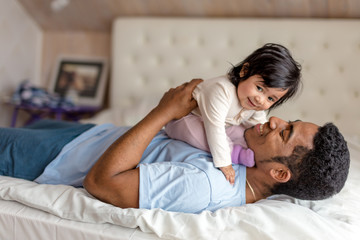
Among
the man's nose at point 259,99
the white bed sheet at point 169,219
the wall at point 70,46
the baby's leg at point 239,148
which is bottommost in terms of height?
the white bed sheet at point 169,219

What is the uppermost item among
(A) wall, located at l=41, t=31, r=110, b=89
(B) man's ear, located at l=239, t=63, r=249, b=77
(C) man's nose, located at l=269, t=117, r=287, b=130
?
(A) wall, located at l=41, t=31, r=110, b=89

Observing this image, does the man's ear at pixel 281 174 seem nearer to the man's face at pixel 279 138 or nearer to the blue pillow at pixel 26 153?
the man's face at pixel 279 138

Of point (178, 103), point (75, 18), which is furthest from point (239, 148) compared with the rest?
point (75, 18)

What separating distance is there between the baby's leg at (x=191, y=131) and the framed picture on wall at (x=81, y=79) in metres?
2.08

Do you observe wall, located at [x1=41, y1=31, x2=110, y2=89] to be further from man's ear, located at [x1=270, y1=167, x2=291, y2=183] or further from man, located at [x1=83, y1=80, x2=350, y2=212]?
man's ear, located at [x1=270, y1=167, x2=291, y2=183]

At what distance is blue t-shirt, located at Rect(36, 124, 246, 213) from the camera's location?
1062 millimetres

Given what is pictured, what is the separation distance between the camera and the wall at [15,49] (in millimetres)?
3107

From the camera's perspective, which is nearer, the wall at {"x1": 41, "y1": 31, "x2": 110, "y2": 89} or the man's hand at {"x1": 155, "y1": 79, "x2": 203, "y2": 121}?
the man's hand at {"x1": 155, "y1": 79, "x2": 203, "y2": 121}

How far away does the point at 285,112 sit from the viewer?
252 cm

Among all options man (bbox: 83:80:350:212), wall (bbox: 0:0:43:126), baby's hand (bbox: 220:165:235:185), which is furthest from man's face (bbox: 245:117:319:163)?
wall (bbox: 0:0:43:126)

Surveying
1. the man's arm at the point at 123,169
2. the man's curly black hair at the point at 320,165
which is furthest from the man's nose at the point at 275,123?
the man's arm at the point at 123,169

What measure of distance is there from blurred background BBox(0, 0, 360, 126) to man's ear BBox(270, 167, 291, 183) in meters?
1.73

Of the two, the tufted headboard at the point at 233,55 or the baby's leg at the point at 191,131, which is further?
the tufted headboard at the point at 233,55

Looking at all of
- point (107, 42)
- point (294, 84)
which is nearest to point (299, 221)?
point (294, 84)
